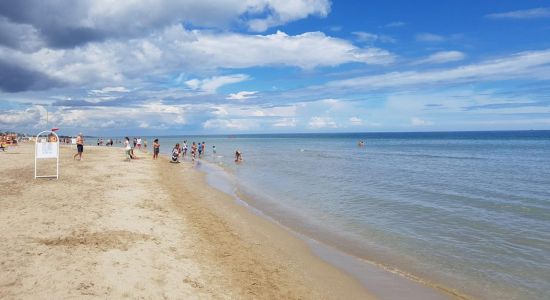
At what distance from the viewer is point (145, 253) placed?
797cm

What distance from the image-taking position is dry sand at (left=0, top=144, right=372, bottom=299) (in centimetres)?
629

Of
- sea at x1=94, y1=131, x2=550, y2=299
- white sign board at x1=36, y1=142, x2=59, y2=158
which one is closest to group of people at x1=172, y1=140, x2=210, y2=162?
sea at x1=94, y1=131, x2=550, y2=299

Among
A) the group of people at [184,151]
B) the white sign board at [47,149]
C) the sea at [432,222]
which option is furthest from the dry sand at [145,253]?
the group of people at [184,151]

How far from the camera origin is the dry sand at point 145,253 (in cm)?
629

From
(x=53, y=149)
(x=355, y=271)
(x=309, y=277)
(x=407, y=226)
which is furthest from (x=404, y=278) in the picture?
(x=53, y=149)

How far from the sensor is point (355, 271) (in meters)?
8.74

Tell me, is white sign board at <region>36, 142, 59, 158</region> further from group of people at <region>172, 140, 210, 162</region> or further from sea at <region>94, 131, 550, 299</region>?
group of people at <region>172, 140, 210, 162</region>

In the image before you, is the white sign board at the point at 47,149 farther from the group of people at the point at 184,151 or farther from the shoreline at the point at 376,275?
the group of people at the point at 184,151

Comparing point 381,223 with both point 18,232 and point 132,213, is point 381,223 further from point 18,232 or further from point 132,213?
point 18,232

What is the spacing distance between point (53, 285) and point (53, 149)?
13.8 metres

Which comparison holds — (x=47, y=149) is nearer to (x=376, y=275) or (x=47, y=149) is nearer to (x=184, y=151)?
(x=376, y=275)

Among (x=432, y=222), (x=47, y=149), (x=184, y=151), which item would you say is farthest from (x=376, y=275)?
(x=184, y=151)

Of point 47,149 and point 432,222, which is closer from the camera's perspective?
point 432,222

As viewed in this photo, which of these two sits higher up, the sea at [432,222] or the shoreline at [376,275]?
the sea at [432,222]
